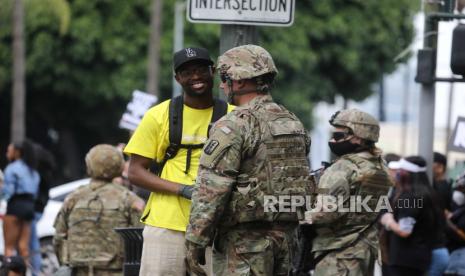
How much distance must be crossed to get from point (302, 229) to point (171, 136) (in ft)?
3.74

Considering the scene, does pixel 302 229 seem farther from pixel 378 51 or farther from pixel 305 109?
pixel 378 51

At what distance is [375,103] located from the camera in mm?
83562

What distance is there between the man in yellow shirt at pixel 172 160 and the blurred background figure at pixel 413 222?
3166 millimetres

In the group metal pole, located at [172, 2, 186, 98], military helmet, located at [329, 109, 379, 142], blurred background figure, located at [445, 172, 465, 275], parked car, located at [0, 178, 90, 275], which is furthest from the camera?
metal pole, located at [172, 2, 186, 98]

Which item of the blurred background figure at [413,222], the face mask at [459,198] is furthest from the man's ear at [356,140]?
the face mask at [459,198]

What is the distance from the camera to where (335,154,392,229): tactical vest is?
779cm

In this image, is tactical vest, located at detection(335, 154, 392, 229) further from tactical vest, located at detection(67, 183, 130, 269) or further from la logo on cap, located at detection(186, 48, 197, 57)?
tactical vest, located at detection(67, 183, 130, 269)

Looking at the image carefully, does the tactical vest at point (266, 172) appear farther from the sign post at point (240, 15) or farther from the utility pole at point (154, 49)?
the utility pole at point (154, 49)

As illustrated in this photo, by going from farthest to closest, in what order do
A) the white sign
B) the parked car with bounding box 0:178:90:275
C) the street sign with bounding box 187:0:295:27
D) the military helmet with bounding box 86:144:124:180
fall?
1. the white sign
2. the parked car with bounding box 0:178:90:275
3. the military helmet with bounding box 86:144:124:180
4. the street sign with bounding box 187:0:295:27

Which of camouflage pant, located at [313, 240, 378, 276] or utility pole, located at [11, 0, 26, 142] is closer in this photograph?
camouflage pant, located at [313, 240, 378, 276]

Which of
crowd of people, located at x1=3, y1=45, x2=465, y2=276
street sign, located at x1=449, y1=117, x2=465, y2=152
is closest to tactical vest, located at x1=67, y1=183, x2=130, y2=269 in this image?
crowd of people, located at x1=3, y1=45, x2=465, y2=276

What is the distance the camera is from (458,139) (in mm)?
12430

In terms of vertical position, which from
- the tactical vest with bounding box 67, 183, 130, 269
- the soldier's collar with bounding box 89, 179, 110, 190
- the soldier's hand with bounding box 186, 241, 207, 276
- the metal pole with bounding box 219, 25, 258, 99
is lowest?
the tactical vest with bounding box 67, 183, 130, 269

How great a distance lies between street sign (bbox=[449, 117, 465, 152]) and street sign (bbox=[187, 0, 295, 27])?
450 cm
